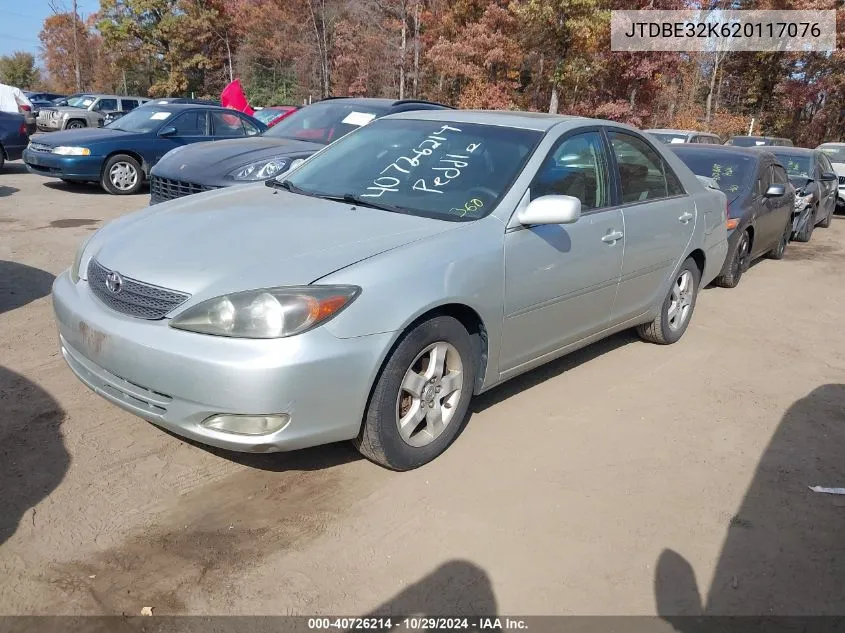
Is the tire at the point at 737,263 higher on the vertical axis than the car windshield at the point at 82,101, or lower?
lower

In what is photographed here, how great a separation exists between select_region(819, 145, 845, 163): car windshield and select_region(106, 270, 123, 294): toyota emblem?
1704 cm

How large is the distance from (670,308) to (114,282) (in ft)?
13.2

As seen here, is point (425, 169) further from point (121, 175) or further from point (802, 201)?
point (802, 201)

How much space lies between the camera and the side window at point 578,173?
3.87 metres

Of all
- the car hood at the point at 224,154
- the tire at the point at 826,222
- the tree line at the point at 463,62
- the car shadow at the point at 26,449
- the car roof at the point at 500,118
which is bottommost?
the car shadow at the point at 26,449

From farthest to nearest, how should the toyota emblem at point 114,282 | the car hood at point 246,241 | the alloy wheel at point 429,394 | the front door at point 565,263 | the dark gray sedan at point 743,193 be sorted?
the dark gray sedan at point 743,193 < the front door at point 565,263 < the alloy wheel at point 429,394 < the toyota emblem at point 114,282 < the car hood at point 246,241

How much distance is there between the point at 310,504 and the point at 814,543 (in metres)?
2.25

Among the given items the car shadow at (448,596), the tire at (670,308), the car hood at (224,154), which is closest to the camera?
the car shadow at (448,596)

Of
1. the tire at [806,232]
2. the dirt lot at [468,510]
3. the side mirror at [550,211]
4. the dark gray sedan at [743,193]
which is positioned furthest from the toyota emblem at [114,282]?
the tire at [806,232]

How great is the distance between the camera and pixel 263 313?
2752mm

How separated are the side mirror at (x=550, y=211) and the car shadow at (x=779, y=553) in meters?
1.64

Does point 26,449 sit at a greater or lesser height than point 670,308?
lesser

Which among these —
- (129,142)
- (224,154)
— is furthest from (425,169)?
(129,142)

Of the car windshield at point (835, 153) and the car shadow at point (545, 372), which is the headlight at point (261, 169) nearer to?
the car shadow at point (545, 372)
